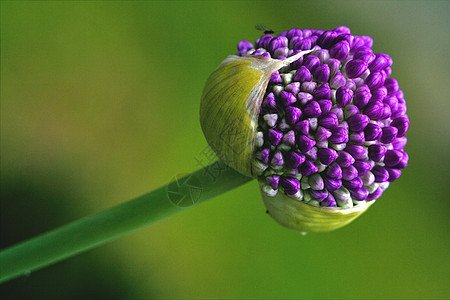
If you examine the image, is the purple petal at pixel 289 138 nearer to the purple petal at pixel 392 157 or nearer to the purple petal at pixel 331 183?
the purple petal at pixel 331 183

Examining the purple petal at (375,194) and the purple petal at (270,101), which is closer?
the purple petal at (270,101)

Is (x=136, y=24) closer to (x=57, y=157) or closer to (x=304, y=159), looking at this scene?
(x=57, y=157)

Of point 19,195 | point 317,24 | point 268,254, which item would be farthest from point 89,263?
point 317,24

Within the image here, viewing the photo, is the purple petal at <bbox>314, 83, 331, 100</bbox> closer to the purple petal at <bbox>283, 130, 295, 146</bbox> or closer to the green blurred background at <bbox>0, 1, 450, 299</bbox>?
the purple petal at <bbox>283, 130, 295, 146</bbox>

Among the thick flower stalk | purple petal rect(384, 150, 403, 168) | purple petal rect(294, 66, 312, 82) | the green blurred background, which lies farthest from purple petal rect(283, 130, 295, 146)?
the green blurred background

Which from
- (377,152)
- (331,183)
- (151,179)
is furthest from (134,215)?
(151,179)

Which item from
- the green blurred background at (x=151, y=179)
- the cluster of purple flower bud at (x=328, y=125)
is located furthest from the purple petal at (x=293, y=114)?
the green blurred background at (x=151, y=179)

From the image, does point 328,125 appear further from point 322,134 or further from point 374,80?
point 374,80
